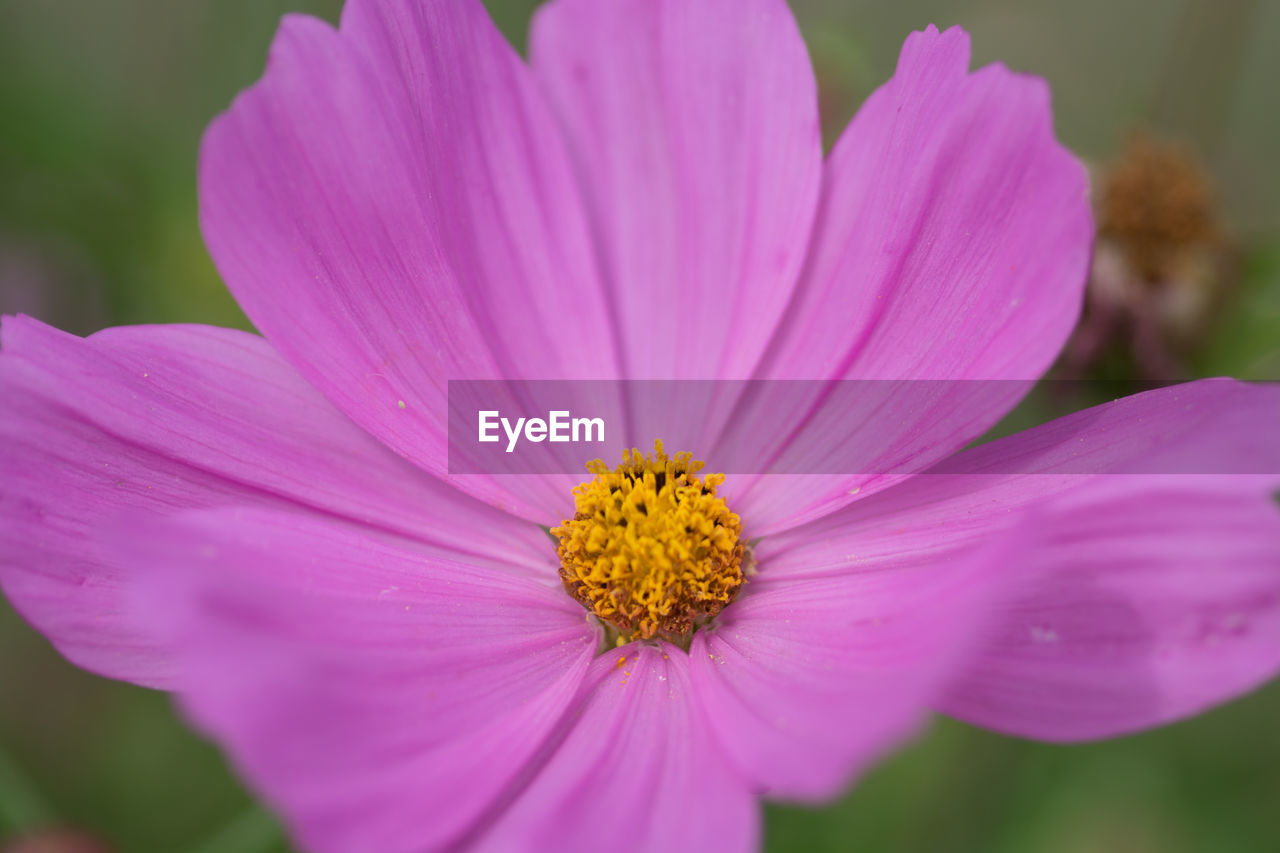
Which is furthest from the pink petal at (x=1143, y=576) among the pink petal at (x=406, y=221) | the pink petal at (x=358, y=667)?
the pink petal at (x=406, y=221)

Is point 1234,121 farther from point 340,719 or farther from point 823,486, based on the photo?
point 340,719

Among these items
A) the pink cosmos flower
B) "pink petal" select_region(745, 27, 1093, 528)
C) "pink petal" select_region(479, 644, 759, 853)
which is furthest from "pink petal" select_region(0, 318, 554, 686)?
"pink petal" select_region(745, 27, 1093, 528)

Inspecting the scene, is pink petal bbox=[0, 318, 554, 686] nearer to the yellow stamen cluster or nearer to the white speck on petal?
the yellow stamen cluster

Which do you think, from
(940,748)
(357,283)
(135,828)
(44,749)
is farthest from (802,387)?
(44,749)

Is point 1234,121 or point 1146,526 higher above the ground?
point 1234,121

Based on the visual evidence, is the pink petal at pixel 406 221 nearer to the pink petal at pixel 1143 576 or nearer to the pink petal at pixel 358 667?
the pink petal at pixel 358 667

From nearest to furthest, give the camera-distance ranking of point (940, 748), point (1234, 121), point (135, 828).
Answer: point (940, 748) → point (135, 828) → point (1234, 121)
